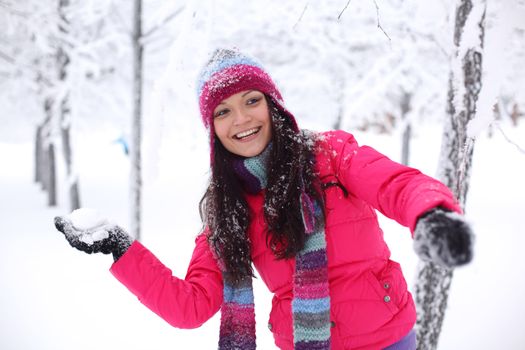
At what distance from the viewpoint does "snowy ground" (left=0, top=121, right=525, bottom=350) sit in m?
3.80

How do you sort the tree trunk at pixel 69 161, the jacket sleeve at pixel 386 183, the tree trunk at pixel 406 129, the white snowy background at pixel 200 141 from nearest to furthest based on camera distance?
the jacket sleeve at pixel 386 183, the white snowy background at pixel 200 141, the tree trunk at pixel 69 161, the tree trunk at pixel 406 129

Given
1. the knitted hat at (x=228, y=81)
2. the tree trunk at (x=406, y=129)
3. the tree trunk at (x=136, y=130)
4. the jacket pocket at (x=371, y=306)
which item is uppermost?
the tree trunk at (x=406, y=129)

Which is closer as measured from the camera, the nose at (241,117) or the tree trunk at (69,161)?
the nose at (241,117)

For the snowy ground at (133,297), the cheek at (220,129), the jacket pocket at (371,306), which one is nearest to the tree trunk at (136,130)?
the snowy ground at (133,297)

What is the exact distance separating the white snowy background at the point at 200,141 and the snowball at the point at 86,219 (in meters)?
0.94

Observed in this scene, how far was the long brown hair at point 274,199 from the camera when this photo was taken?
1.69 meters

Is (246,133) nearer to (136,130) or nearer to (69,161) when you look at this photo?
(136,130)

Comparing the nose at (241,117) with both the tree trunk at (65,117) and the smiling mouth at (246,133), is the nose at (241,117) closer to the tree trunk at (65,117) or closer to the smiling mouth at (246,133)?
the smiling mouth at (246,133)

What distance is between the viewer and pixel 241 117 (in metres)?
1.78

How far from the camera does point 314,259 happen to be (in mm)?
1629

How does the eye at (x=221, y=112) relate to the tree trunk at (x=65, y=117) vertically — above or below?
below

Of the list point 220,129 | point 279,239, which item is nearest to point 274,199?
point 279,239

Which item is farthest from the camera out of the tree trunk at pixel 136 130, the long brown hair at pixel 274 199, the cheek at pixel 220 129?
the tree trunk at pixel 136 130

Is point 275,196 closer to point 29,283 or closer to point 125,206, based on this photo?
point 29,283
